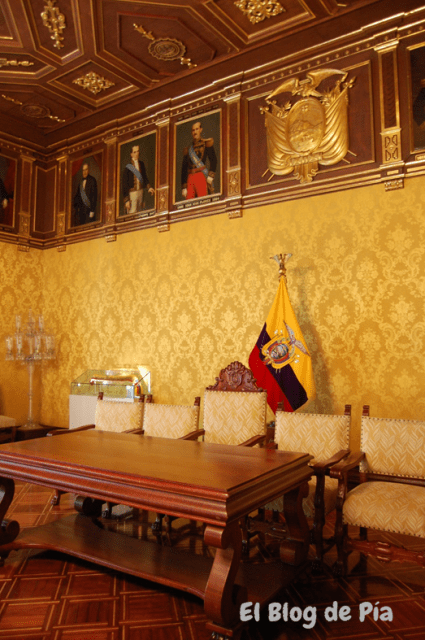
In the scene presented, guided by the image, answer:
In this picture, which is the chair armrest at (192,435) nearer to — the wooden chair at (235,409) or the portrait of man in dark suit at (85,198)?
the wooden chair at (235,409)

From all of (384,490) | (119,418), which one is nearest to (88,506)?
(119,418)

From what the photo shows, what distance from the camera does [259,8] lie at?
16.8 ft

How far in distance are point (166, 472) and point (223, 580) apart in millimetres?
571

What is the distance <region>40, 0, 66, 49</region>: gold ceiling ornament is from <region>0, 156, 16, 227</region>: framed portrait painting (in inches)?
110

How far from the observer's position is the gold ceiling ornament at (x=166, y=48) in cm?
562

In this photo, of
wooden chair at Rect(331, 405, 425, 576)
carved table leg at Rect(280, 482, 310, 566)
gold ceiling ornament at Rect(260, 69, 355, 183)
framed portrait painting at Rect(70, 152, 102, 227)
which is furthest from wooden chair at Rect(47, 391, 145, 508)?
framed portrait painting at Rect(70, 152, 102, 227)

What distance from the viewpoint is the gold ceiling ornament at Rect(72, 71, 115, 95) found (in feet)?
21.0

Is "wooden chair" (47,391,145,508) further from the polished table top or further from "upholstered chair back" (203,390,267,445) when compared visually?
the polished table top

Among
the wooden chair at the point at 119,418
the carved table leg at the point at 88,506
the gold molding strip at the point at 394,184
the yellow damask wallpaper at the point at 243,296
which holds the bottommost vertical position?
the carved table leg at the point at 88,506

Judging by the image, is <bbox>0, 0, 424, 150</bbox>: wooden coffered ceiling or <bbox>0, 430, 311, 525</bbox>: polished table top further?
<bbox>0, 0, 424, 150</bbox>: wooden coffered ceiling

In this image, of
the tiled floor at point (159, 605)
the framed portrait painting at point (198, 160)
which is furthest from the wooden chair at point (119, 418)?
the framed portrait painting at point (198, 160)

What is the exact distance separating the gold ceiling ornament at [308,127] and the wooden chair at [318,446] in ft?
9.78

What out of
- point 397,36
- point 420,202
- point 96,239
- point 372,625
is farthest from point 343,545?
point 96,239

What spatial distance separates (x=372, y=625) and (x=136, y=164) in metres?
6.39
